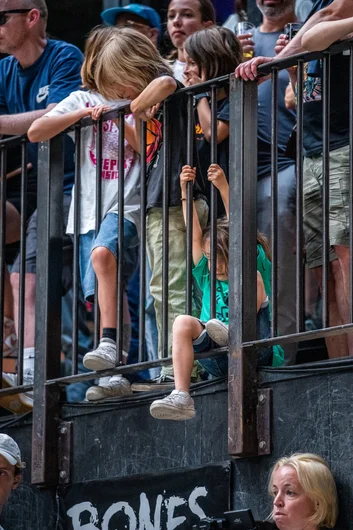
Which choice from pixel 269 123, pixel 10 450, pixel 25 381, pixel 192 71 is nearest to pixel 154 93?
pixel 192 71

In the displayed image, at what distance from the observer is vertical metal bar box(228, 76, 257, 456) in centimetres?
589

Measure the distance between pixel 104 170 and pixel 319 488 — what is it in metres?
2.29

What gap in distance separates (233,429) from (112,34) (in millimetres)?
2198

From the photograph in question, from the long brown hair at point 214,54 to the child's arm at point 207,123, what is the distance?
0.15 m

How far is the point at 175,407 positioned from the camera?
5.80m

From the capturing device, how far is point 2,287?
731 cm

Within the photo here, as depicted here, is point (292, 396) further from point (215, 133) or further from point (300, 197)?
point (215, 133)

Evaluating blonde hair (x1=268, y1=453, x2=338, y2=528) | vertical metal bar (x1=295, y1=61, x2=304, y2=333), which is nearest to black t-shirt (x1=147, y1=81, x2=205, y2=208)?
vertical metal bar (x1=295, y1=61, x2=304, y2=333)

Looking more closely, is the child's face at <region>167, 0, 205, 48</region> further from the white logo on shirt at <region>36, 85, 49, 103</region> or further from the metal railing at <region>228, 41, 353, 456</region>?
the metal railing at <region>228, 41, 353, 456</region>

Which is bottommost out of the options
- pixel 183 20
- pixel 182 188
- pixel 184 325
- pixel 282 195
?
pixel 184 325

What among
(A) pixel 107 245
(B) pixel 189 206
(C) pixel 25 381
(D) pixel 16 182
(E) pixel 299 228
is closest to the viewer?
(E) pixel 299 228

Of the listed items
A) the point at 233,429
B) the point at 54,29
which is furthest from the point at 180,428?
the point at 54,29

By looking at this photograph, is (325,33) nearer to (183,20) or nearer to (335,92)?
(335,92)

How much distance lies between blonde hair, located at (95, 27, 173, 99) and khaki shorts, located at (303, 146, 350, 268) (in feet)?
2.90
